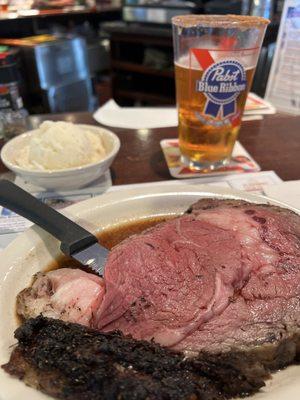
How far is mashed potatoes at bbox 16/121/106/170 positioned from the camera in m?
1.36

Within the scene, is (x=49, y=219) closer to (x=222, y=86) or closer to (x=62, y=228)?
(x=62, y=228)

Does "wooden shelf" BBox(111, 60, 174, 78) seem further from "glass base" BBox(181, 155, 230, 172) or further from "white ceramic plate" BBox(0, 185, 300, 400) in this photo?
"white ceramic plate" BBox(0, 185, 300, 400)

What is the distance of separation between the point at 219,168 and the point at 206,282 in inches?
31.2

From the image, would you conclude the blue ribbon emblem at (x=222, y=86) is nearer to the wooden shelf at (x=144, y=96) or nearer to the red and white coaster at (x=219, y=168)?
the red and white coaster at (x=219, y=168)

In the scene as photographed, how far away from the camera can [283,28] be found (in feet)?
6.74

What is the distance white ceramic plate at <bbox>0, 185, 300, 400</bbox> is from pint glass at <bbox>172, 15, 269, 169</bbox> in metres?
0.29

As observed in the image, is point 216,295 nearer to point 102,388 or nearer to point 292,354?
point 292,354

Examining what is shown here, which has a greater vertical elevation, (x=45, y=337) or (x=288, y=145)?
(x=45, y=337)

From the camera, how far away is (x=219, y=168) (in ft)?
5.04

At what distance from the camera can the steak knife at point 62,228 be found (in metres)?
0.99

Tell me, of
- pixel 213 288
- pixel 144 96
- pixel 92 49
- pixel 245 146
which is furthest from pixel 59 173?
pixel 92 49

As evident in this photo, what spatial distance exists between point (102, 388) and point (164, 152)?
3.97 ft

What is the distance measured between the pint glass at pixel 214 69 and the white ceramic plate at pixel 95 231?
29cm

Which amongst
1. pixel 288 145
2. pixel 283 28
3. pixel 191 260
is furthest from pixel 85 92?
pixel 191 260
